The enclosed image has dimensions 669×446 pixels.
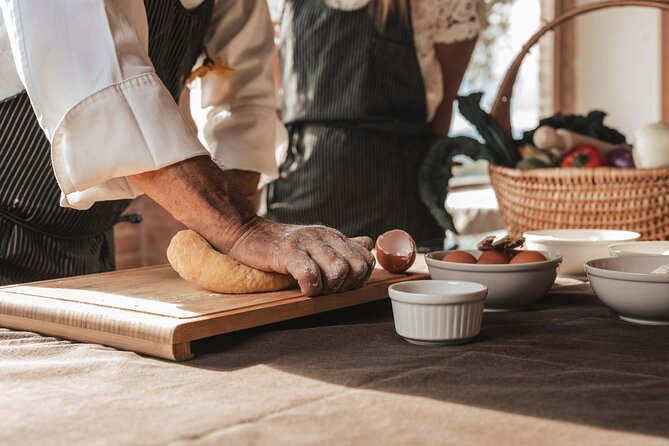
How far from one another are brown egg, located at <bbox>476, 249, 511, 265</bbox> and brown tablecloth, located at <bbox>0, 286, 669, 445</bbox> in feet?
0.35

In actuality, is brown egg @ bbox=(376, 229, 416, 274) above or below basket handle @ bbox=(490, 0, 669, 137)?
below

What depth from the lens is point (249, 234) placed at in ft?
3.11

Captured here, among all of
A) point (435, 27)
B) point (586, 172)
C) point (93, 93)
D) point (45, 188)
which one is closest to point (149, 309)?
point (93, 93)

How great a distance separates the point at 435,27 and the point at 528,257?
126cm

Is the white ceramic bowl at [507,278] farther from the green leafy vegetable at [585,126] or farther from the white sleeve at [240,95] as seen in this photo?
the green leafy vegetable at [585,126]

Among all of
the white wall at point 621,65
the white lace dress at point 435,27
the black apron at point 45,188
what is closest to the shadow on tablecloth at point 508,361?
the black apron at point 45,188

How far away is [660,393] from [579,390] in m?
0.06

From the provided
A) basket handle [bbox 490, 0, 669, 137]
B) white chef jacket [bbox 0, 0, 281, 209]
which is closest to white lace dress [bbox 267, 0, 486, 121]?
basket handle [bbox 490, 0, 669, 137]

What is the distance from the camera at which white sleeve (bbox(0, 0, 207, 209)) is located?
86 cm

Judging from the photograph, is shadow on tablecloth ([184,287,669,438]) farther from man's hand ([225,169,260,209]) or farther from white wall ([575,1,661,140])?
white wall ([575,1,661,140])

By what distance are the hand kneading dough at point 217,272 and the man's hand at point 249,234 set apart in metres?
0.02

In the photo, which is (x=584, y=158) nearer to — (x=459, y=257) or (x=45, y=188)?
(x=459, y=257)

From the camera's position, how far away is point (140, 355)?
78 centimetres

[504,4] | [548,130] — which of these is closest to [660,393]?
[548,130]
